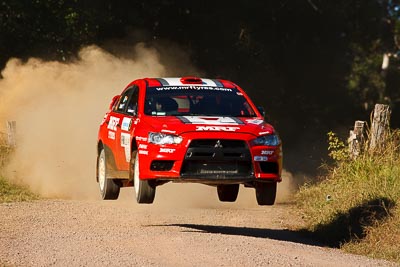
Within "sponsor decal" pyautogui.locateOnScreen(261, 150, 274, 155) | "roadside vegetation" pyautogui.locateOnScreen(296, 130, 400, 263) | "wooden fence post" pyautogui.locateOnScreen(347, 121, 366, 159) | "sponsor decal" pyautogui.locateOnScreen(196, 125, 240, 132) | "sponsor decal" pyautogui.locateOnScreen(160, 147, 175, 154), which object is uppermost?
"sponsor decal" pyautogui.locateOnScreen(196, 125, 240, 132)

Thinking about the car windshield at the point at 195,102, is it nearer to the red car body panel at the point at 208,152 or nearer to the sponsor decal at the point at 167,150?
the red car body panel at the point at 208,152

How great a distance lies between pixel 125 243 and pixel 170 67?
17.8 m

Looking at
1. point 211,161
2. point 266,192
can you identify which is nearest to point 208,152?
point 211,161

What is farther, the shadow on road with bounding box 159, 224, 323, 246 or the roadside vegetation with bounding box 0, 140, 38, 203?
the roadside vegetation with bounding box 0, 140, 38, 203

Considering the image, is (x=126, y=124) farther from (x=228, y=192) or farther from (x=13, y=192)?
(x=13, y=192)

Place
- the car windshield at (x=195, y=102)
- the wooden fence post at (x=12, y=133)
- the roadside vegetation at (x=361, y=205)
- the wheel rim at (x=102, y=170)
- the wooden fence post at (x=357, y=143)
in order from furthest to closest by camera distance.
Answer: the wooden fence post at (x=12, y=133) → the wooden fence post at (x=357, y=143) → the wheel rim at (x=102, y=170) → the roadside vegetation at (x=361, y=205) → the car windshield at (x=195, y=102)

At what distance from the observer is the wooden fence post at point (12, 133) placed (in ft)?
Result: 80.5

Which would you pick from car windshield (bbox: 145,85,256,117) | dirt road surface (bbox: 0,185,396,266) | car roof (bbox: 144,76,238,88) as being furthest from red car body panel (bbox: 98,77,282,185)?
car roof (bbox: 144,76,238,88)

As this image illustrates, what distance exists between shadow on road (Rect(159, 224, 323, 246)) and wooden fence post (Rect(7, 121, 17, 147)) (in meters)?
8.52

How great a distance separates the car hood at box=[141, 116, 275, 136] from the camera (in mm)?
13961

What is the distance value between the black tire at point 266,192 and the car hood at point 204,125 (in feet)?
2.41

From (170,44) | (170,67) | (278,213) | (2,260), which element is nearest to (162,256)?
(2,260)

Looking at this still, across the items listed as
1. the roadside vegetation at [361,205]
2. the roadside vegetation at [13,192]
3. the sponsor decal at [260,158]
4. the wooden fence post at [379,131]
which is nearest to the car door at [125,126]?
the sponsor decal at [260,158]

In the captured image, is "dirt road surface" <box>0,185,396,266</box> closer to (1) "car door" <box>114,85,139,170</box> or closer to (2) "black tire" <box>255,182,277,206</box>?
(2) "black tire" <box>255,182,277,206</box>
